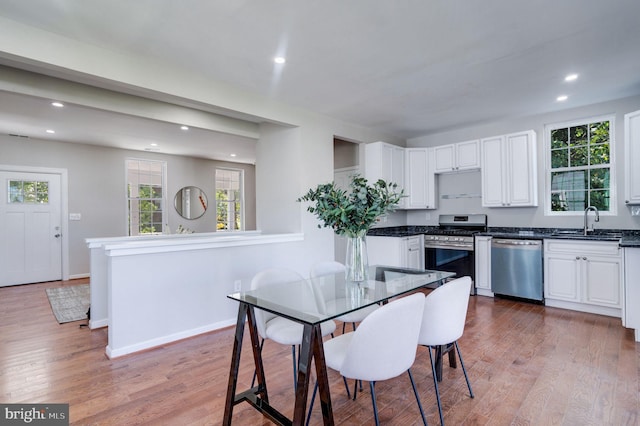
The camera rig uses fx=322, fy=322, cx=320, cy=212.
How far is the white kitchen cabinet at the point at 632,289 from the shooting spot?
2.89m

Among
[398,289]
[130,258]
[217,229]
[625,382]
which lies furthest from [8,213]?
[625,382]

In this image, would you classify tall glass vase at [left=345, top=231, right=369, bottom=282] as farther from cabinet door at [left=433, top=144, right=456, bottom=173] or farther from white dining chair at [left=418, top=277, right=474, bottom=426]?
cabinet door at [left=433, top=144, right=456, bottom=173]

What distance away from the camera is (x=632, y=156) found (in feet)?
11.2

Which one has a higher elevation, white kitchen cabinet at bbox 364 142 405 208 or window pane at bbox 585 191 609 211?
white kitchen cabinet at bbox 364 142 405 208

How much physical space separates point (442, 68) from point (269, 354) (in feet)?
9.90

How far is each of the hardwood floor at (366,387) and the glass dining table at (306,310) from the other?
0.79 ft

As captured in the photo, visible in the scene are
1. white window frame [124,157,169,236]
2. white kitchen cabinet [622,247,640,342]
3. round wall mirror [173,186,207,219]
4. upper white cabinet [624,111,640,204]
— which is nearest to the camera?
white kitchen cabinet [622,247,640,342]

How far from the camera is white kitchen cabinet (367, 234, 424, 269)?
473 centimetres

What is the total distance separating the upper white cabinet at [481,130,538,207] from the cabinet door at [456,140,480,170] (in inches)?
4.1

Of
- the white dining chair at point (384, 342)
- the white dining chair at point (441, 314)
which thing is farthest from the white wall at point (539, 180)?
the white dining chair at point (384, 342)

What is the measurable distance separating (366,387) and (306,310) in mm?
1024

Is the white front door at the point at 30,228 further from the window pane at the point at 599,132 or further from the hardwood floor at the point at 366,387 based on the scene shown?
the window pane at the point at 599,132

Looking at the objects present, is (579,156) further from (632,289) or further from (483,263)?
(632,289)

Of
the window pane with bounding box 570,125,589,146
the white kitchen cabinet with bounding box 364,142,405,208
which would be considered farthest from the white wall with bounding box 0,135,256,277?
the window pane with bounding box 570,125,589,146
